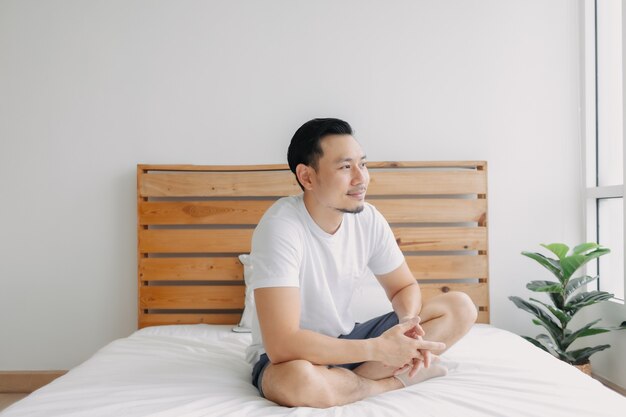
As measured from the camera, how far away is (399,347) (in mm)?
1573

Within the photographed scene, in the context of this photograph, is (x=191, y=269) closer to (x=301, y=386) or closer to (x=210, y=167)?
(x=210, y=167)

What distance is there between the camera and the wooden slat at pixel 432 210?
289 cm

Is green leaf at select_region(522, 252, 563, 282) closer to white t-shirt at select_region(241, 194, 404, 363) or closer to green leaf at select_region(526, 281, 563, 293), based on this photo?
green leaf at select_region(526, 281, 563, 293)

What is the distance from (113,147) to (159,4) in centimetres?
77

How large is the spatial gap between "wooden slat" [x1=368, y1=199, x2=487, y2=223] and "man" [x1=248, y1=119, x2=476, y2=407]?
35.0 inches

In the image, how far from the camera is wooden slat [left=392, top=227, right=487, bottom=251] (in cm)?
288

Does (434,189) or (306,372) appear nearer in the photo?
(306,372)

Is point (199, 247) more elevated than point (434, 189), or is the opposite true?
point (434, 189)

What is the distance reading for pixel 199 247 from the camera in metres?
2.90

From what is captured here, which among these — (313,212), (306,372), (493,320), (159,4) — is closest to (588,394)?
(306,372)

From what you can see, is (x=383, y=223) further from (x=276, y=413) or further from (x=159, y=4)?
(x=159, y=4)

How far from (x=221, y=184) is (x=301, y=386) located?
1.58 meters

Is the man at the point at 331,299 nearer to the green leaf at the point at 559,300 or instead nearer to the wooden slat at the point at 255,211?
the wooden slat at the point at 255,211

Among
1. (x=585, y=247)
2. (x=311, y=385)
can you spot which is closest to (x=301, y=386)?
(x=311, y=385)
